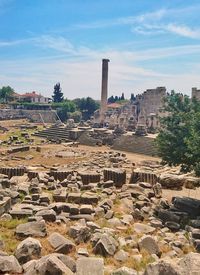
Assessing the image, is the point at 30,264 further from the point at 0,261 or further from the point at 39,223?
the point at 39,223

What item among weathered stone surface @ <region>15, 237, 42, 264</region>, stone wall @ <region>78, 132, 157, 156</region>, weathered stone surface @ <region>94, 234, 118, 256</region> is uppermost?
weathered stone surface @ <region>15, 237, 42, 264</region>

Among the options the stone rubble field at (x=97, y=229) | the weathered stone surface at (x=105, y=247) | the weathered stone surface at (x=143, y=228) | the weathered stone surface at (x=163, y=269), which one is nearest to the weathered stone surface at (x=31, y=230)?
the stone rubble field at (x=97, y=229)

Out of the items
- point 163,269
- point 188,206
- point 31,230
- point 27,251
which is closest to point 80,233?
point 31,230

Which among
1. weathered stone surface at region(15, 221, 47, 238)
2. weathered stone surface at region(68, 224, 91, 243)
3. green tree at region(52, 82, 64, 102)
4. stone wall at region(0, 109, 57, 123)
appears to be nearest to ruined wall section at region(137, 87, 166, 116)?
stone wall at region(0, 109, 57, 123)

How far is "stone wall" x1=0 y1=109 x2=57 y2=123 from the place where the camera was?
77875 mm

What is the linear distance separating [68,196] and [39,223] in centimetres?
417

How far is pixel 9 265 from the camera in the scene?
22.9ft

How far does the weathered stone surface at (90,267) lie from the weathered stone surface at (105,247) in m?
1.85

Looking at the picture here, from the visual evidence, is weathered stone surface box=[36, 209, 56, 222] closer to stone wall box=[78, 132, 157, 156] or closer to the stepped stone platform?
stone wall box=[78, 132, 157, 156]

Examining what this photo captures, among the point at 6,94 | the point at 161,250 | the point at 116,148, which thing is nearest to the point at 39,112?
the point at 6,94

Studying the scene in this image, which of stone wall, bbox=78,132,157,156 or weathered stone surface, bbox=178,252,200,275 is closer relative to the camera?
weathered stone surface, bbox=178,252,200,275

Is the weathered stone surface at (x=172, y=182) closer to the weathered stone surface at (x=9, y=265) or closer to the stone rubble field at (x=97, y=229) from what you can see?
the stone rubble field at (x=97, y=229)

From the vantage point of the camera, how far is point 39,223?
948 cm

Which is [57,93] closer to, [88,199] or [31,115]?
[31,115]
